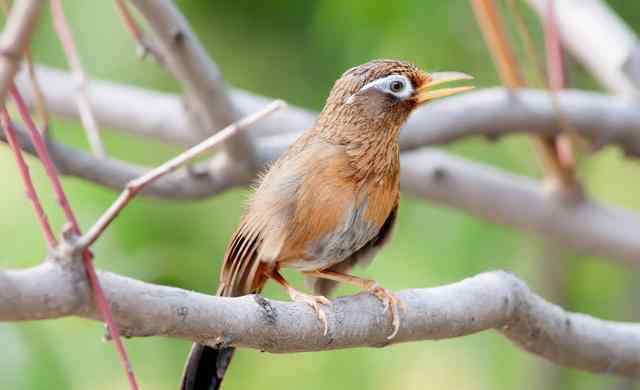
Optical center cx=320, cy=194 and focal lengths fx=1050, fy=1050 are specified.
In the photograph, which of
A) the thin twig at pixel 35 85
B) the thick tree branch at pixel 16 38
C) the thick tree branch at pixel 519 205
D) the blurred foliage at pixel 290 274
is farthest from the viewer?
the blurred foliage at pixel 290 274

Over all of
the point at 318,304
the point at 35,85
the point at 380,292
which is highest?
the point at 35,85

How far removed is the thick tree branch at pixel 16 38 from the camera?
1494 millimetres

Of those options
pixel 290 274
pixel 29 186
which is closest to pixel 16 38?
pixel 29 186

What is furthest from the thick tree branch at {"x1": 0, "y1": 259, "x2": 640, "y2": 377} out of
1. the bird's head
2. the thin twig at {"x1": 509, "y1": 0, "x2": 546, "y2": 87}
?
the thin twig at {"x1": 509, "y1": 0, "x2": 546, "y2": 87}

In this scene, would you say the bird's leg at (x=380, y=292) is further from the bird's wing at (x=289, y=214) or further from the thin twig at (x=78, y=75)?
the thin twig at (x=78, y=75)

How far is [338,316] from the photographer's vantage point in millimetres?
2910

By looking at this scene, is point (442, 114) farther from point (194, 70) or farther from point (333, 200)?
point (333, 200)

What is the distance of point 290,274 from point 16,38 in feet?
13.1

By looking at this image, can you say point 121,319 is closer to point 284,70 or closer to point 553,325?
point 553,325

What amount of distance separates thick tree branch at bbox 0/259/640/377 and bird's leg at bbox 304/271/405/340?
18 millimetres

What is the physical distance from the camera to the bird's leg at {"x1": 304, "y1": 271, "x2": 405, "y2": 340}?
119 inches

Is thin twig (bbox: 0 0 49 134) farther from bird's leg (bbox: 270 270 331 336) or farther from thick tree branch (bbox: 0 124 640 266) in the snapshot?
thick tree branch (bbox: 0 124 640 266)

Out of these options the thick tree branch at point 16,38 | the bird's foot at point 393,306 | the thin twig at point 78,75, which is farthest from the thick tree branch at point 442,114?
the thick tree branch at point 16,38

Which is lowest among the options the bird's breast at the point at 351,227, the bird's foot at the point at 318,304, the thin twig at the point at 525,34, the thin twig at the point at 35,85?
the bird's foot at the point at 318,304
